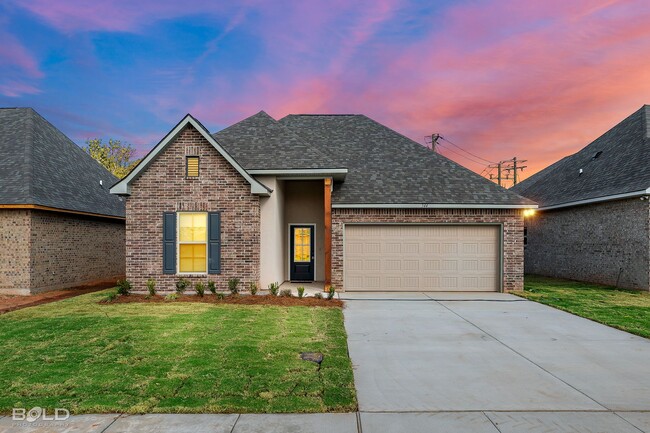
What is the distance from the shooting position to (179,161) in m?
11.7

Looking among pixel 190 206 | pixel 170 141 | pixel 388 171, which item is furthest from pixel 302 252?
pixel 170 141

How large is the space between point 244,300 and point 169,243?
332cm

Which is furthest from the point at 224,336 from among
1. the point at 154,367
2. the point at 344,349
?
the point at 344,349

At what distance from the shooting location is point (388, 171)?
1483 cm

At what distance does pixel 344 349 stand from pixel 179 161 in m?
8.61

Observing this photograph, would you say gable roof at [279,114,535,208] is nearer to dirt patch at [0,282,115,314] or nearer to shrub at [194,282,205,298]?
shrub at [194,282,205,298]

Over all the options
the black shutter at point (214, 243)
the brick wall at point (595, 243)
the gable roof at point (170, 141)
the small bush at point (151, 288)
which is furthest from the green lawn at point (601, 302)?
the small bush at point (151, 288)

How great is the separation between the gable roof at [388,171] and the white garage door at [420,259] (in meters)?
1.10

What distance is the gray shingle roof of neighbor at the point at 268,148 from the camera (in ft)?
40.9

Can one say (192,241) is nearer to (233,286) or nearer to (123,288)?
(233,286)

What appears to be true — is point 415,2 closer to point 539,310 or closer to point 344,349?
point 539,310

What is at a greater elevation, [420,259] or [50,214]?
[50,214]

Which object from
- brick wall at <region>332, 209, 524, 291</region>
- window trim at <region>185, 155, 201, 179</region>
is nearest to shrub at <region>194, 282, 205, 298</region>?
window trim at <region>185, 155, 201, 179</region>

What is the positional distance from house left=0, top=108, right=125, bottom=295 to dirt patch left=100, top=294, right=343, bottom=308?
186 inches
